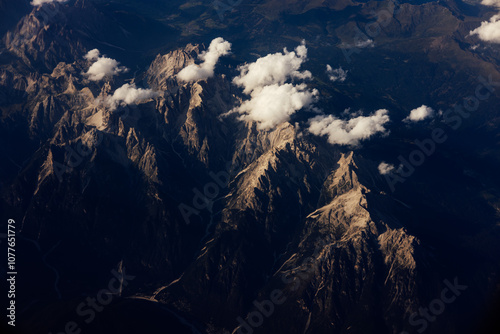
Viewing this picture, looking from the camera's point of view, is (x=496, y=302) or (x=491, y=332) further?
(x=496, y=302)

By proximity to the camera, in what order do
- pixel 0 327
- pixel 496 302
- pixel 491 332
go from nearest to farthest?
pixel 491 332 → pixel 496 302 → pixel 0 327

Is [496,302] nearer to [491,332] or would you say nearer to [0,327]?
[491,332]

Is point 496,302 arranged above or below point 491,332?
below

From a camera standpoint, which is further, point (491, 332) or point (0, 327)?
point (0, 327)

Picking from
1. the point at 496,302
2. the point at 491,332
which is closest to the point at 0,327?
the point at 491,332

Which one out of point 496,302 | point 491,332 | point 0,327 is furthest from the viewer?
point 0,327
